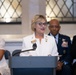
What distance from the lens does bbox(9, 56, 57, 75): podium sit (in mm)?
1903

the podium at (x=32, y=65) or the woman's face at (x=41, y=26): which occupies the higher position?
the woman's face at (x=41, y=26)

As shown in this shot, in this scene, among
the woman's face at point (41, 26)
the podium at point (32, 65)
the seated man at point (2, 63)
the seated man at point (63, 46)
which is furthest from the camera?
the seated man at point (63, 46)

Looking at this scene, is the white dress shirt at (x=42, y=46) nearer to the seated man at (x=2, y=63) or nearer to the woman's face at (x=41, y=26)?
the woman's face at (x=41, y=26)

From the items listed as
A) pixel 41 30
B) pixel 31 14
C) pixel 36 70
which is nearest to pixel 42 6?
pixel 31 14

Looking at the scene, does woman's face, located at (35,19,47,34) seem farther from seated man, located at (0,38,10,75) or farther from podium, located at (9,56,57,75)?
podium, located at (9,56,57,75)

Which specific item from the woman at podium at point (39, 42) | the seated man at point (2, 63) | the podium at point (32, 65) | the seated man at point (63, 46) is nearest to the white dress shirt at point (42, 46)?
the woman at podium at point (39, 42)

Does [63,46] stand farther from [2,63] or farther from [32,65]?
[32,65]

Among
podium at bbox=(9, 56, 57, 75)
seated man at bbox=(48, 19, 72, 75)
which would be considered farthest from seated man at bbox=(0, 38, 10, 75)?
podium at bbox=(9, 56, 57, 75)

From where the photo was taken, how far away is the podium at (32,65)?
1903 millimetres

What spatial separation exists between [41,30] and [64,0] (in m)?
3.39

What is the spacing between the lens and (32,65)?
6.24ft

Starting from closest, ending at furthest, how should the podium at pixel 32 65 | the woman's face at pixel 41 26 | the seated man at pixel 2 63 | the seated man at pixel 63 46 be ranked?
1. the podium at pixel 32 65
2. the woman's face at pixel 41 26
3. the seated man at pixel 2 63
4. the seated man at pixel 63 46

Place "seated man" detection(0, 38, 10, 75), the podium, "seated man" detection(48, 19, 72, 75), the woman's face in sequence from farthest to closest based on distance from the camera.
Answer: "seated man" detection(48, 19, 72, 75) → "seated man" detection(0, 38, 10, 75) → the woman's face → the podium

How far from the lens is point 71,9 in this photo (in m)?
6.30
